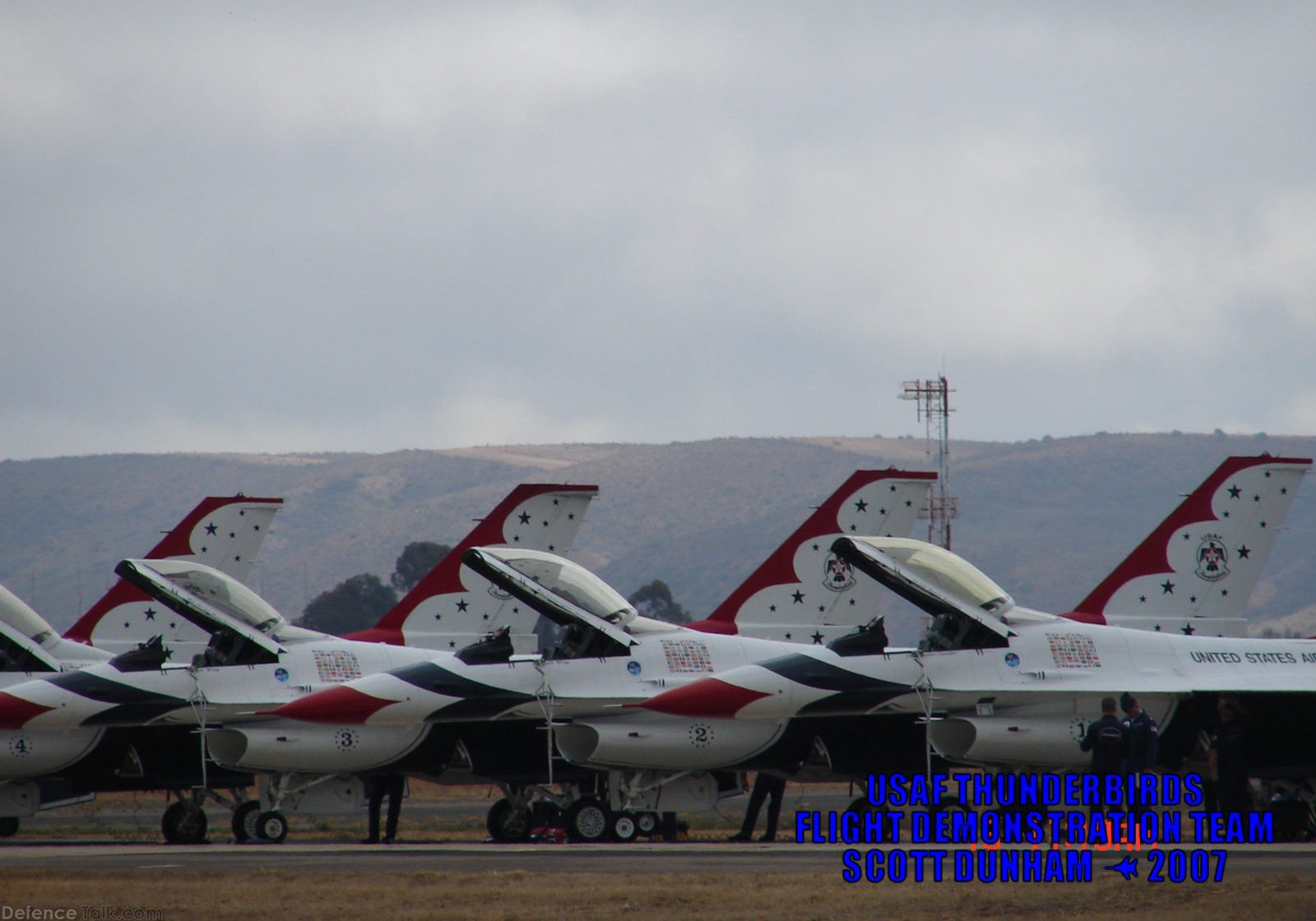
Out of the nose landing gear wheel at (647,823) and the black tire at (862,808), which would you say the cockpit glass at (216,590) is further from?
the black tire at (862,808)

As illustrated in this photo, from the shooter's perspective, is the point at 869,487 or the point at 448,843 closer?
the point at 448,843

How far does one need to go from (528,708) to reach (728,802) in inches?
606

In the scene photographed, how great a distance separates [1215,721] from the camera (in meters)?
21.2

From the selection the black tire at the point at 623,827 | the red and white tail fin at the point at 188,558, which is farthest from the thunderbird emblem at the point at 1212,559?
the red and white tail fin at the point at 188,558

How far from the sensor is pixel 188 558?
30.9 meters

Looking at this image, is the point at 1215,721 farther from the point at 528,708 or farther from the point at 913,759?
the point at 528,708

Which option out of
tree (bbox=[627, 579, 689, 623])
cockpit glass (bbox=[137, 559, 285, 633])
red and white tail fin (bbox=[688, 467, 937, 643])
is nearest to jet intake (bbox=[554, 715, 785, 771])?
cockpit glass (bbox=[137, 559, 285, 633])

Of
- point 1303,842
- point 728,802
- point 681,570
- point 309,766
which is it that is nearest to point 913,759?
point 1303,842

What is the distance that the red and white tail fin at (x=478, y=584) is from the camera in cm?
2786

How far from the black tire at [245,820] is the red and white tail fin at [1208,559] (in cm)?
1273

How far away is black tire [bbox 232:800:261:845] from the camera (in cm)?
2317

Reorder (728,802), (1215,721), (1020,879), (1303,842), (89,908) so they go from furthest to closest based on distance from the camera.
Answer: (728,802) → (1215,721) → (1303,842) → (1020,879) → (89,908)

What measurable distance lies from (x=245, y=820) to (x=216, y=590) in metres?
3.18

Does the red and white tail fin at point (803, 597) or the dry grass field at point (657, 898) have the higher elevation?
the red and white tail fin at point (803, 597)
